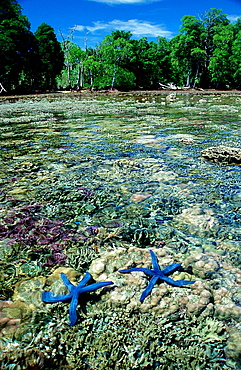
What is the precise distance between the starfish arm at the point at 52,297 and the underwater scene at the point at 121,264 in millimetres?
24

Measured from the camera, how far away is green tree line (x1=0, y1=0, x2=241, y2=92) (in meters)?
52.2

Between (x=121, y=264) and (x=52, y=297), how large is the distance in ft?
3.39

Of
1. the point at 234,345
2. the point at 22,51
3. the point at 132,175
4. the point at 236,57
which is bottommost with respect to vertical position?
the point at 234,345

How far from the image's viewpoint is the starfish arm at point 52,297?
271cm

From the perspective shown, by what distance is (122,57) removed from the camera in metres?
60.4

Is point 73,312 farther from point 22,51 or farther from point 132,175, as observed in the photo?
point 22,51

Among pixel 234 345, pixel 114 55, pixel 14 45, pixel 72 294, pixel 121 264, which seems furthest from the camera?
pixel 114 55

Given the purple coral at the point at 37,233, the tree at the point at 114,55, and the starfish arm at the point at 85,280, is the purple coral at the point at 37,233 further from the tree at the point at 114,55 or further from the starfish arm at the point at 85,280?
the tree at the point at 114,55

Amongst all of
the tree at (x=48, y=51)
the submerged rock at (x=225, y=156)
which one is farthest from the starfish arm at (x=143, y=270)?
the tree at (x=48, y=51)

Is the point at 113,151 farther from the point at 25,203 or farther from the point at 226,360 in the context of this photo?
the point at 226,360

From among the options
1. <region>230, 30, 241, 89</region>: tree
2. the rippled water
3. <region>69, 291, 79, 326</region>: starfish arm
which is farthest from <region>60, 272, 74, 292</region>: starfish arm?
<region>230, 30, 241, 89</region>: tree

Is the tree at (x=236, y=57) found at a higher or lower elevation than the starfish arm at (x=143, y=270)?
higher

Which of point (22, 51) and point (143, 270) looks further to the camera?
point (22, 51)

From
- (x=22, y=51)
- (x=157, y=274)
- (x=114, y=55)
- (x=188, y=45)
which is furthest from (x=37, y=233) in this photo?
(x=188, y=45)
